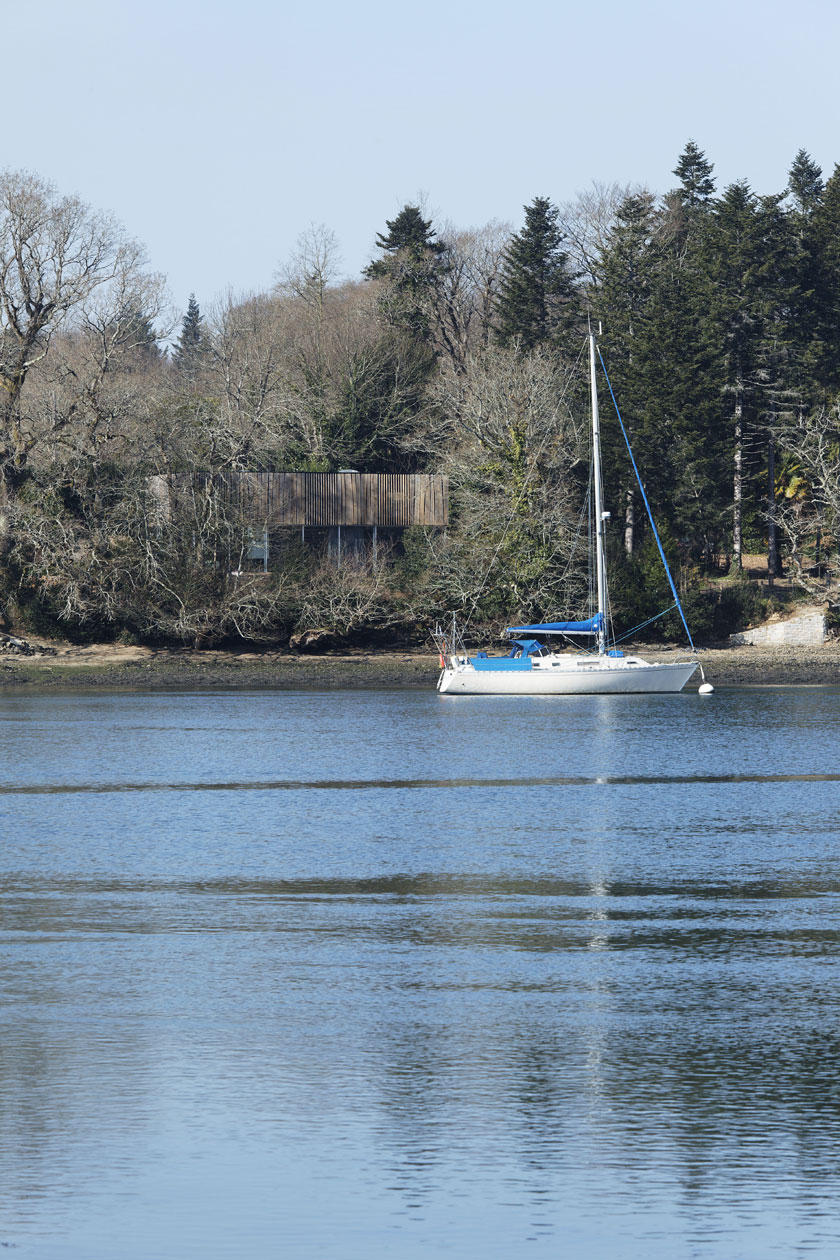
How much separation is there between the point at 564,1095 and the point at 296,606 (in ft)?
166

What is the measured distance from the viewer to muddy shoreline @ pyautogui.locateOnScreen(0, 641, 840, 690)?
186 feet

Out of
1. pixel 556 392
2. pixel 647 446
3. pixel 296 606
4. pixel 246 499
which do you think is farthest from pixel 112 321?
pixel 647 446

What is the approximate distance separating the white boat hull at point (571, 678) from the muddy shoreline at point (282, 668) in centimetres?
389

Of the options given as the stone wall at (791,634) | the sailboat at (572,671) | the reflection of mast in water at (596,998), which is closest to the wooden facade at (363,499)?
the sailboat at (572,671)

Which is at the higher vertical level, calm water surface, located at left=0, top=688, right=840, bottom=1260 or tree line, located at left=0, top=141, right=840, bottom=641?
tree line, located at left=0, top=141, right=840, bottom=641

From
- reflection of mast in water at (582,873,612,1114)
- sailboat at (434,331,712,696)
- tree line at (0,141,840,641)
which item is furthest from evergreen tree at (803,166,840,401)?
reflection of mast in water at (582,873,612,1114)

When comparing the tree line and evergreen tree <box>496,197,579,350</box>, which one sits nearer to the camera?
the tree line

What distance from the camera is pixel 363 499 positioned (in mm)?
65125

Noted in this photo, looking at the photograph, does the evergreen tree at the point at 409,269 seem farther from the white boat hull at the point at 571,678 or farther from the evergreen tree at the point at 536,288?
the white boat hull at the point at 571,678

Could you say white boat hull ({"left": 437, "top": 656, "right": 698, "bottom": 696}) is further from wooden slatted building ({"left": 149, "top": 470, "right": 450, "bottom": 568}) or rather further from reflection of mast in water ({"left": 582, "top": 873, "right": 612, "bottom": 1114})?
reflection of mast in water ({"left": 582, "top": 873, "right": 612, "bottom": 1114})

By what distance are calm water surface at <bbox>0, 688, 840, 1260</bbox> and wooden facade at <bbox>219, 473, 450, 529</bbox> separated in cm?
3560

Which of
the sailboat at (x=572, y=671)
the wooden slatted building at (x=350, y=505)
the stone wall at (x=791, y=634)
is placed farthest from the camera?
the stone wall at (x=791, y=634)

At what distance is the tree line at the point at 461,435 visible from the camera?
60.2 m

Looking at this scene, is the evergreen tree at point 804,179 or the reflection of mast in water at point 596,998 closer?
the reflection of mast in water at point 596,998
